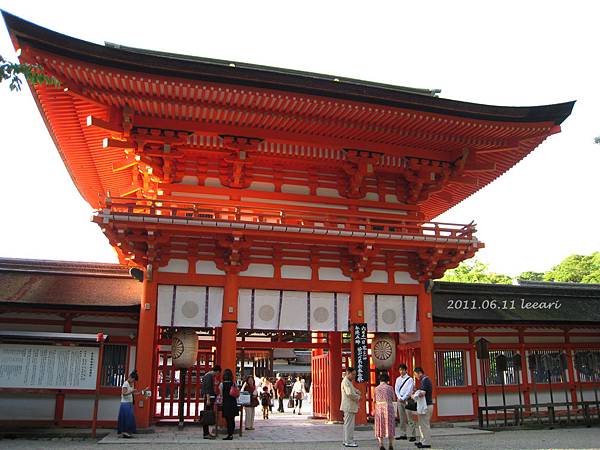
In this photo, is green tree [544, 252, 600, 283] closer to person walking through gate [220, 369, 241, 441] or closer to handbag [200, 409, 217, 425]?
person walking through gate [220, 369, 241, 441]

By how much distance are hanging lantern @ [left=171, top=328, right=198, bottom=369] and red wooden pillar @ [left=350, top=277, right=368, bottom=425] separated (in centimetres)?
385

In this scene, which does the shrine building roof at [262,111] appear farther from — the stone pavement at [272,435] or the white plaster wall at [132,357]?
the stone pavement at [272,435]

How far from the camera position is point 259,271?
1341 centimetres

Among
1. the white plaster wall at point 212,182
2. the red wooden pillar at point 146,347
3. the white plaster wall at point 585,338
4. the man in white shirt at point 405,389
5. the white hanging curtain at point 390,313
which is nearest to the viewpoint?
the man in white shirt at point 405,389

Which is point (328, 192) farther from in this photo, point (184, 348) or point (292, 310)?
point (184, 348)

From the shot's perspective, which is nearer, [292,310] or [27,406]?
[27,406]

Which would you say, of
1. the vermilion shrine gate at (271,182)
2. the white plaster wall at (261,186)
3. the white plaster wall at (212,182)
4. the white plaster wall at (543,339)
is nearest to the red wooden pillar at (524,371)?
the white plaster wall at (543,339)

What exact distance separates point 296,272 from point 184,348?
3.26m

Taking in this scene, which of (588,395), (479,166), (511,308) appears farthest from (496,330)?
(479,166)

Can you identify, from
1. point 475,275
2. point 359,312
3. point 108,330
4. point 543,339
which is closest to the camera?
point 108,330

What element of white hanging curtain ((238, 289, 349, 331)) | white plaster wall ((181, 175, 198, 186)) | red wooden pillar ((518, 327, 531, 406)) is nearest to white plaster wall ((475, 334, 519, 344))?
red wooden pillar ((518, 327, 531, 406))

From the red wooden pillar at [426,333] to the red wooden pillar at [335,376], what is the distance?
2.25 metres

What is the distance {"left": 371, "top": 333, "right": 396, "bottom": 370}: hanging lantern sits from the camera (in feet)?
47.1

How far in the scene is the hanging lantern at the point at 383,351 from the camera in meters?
14.3
